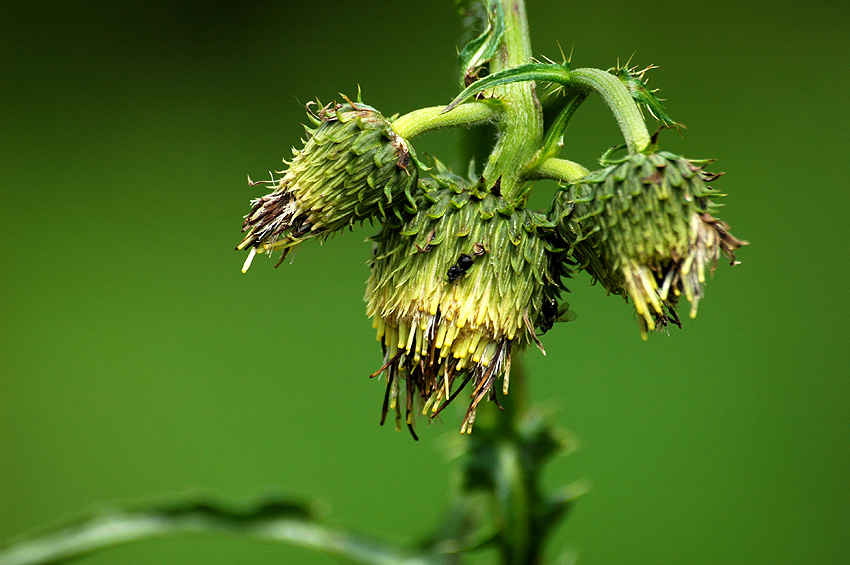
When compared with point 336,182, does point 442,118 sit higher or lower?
higher

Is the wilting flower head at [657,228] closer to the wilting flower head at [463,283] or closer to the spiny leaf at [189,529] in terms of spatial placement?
the wilting flower head at [463,283]

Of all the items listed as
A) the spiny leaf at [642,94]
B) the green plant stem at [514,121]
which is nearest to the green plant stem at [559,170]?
the green plant stem at [514,121]

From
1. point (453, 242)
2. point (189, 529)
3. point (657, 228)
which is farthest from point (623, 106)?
point (189, 529)

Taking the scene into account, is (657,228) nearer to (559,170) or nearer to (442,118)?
(559,170)

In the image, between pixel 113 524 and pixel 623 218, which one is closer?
pixel 623 218

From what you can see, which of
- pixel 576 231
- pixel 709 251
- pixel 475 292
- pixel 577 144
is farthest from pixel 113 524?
pixel 577 144

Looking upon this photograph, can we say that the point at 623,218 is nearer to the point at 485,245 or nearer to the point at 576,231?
the point at 576,231
